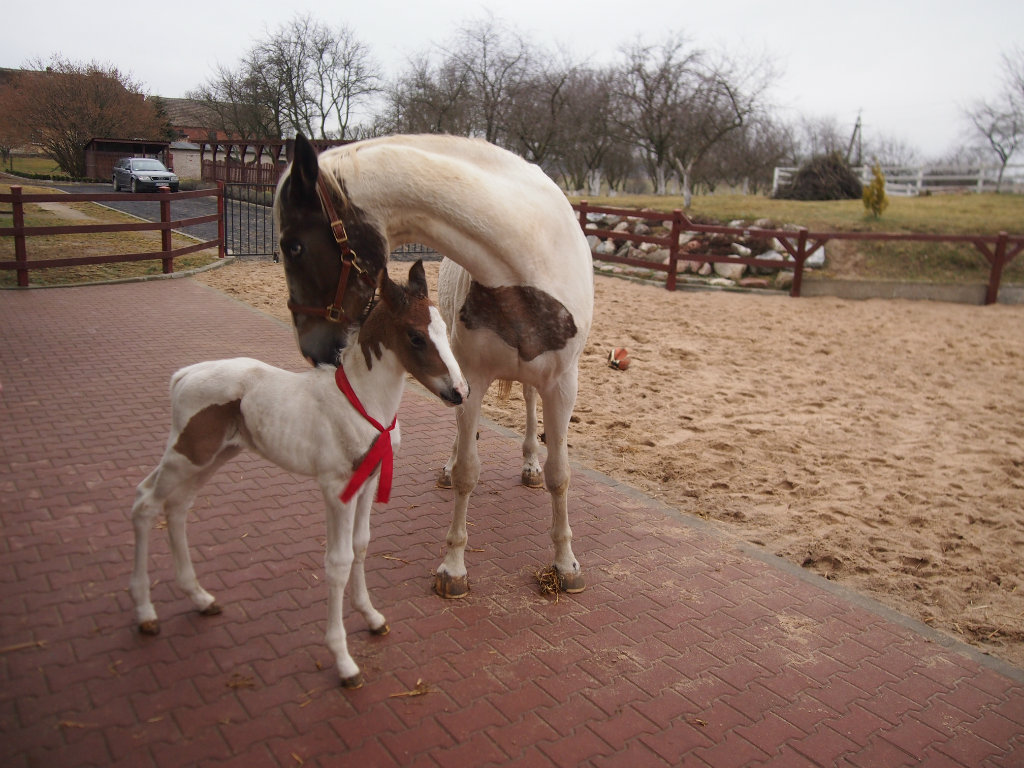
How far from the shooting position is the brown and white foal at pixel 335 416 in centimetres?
268

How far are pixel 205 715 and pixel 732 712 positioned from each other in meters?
1.99

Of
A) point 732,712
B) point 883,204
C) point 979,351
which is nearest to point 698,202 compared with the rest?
point 883,204

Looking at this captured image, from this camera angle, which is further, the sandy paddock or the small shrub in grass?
the small shrub in grass

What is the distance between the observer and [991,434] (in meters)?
6.66

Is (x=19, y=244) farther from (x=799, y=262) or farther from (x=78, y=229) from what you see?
(x=799, y=262)

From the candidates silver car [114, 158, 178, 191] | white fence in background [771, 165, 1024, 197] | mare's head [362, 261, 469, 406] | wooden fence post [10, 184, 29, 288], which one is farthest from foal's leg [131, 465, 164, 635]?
silver car [114, 158, 178, 191]

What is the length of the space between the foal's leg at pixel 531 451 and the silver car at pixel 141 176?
94.1ft

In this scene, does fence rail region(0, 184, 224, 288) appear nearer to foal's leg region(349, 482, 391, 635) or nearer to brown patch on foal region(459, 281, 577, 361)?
brown patch on foal region(459, 281, 577, 361)

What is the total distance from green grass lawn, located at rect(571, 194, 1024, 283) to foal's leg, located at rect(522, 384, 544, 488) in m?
11.7

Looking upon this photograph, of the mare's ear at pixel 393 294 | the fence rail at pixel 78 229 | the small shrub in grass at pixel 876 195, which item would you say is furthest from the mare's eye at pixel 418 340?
the small shrub in grass at pixel 876 195

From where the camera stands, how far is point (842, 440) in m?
6.40

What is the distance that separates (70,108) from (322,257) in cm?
4017

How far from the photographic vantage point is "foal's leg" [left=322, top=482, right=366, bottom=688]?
282 cm

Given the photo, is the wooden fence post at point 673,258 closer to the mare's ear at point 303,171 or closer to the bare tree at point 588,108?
the mare's ear at point 303,171
